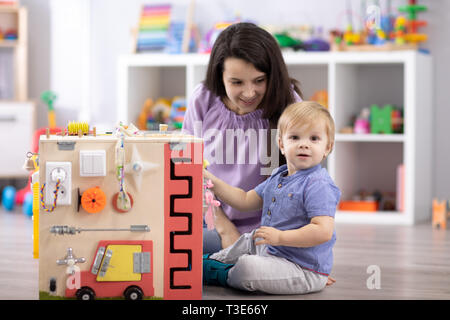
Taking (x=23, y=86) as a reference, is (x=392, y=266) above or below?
below

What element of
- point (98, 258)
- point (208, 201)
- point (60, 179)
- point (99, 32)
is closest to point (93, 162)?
point (60, 179)

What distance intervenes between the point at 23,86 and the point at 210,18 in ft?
3.52

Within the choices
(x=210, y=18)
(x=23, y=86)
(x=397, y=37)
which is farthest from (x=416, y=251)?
(x=23, y=86)

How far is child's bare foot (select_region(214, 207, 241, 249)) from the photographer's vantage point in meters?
1.84

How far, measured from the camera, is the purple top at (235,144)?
1854 millimetres

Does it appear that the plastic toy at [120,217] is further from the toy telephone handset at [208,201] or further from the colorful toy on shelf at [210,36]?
the colorful toy on shelf at [210,36]

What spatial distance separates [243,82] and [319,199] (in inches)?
15.4

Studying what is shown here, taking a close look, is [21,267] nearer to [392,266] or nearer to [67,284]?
[67,284]

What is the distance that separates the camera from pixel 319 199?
1.54m

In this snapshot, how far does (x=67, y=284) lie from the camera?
1.43 m

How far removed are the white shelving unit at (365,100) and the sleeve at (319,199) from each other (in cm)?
152

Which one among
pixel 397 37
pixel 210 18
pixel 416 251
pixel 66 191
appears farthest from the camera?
pixel 210 18

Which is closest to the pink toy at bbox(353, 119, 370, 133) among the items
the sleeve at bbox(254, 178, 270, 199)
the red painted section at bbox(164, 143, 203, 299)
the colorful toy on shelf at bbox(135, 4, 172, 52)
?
the colorful toy on shelf at bbox(135, 4, 172, 52)

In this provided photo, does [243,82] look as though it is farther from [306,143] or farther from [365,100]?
[365,100]
